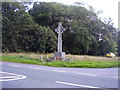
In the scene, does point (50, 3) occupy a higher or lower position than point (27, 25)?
higher

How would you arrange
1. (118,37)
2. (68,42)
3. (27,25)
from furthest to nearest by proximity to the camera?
(118,37) → (68,42) → (27,25)

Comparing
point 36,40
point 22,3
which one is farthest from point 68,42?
point 22,3

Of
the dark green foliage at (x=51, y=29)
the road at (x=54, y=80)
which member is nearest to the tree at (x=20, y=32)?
the dark green foliage at (x=51, y=29)

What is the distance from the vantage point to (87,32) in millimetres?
40031

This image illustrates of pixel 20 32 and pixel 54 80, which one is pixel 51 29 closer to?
pixel 20 32

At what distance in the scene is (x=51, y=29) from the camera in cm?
3884

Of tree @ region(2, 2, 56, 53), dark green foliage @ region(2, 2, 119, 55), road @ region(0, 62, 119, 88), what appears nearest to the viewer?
road @ region(0, 62, 119, 88)

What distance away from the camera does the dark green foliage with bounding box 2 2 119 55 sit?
Result: 35375mm

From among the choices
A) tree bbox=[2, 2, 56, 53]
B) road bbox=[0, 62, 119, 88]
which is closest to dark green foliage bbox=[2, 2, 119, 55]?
tree bbox=[2, 2, 56, 53]

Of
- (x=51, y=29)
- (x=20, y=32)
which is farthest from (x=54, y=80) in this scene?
(x=51, y=29)

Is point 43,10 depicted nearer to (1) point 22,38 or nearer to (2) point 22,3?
(2) point 22,3

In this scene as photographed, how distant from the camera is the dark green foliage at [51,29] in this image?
116 feet

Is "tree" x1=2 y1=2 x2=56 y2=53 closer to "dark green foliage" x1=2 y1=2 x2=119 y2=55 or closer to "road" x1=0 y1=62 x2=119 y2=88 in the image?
"dark green foliage" x1=2 y1=2 x2=119 y2=55

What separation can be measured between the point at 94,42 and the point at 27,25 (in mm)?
16902
